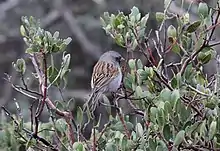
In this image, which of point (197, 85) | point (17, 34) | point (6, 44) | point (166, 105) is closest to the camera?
point (166, 105)

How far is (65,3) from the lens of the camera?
6.96 metres

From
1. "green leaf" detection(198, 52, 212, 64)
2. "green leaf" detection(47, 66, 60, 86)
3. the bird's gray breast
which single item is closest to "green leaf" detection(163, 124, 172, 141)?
"green leaf" detection(198, 52, 212, 64)

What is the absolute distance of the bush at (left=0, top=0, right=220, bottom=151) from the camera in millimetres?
1882

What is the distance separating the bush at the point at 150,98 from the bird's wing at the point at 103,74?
0.90 m

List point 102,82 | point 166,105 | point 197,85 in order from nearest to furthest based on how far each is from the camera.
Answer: point 166,105 → point 197,85 → point 102,82

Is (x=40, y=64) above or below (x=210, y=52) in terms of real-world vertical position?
above

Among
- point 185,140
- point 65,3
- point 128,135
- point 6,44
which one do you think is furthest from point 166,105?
point 6,44

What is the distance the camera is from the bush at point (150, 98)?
1882mm

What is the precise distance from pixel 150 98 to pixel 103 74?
5.10 ft

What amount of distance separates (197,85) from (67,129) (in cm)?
49

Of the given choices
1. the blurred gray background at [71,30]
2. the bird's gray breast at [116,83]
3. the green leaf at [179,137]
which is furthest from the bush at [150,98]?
the blurred gray background at [71,30]

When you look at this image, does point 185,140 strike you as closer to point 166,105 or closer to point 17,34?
point 166,105

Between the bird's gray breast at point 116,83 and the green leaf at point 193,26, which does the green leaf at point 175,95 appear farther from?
the bird's gray breast at point 116,83

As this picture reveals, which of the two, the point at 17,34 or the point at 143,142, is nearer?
the point at 143,142
